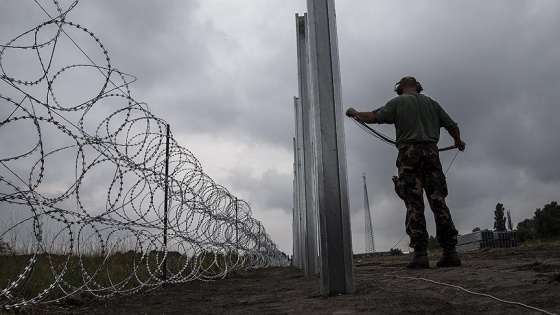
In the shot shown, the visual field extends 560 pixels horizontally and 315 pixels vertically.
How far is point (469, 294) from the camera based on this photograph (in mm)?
3047

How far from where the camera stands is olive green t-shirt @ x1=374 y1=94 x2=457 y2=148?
526cm

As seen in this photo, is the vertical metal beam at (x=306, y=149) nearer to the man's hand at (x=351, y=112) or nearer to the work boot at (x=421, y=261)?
the work boot at (x=421, y=261)

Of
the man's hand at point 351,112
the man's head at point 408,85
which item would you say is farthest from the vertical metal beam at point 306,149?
the man's hand at point 351,112

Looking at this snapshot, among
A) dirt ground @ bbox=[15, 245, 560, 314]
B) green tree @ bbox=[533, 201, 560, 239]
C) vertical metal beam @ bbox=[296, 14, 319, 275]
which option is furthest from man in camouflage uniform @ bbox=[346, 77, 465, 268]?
green tree @ bbox=[533, 201, 560, 239]

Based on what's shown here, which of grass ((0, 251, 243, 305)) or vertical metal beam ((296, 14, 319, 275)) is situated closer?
grass ((0, 251, 243, 305))

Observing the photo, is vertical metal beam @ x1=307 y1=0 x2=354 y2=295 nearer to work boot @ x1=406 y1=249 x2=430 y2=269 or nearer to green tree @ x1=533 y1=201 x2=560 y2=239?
work boot @ x1=406 y1=249 x2=430 y2=269

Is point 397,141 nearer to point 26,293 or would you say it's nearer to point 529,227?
point 26,293

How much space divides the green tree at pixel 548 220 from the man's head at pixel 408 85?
3989cm

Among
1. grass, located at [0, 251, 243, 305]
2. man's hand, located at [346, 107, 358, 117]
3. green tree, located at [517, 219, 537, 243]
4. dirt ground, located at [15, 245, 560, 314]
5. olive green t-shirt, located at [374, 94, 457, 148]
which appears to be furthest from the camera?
green tree, located at [517, 219, 537, 243]

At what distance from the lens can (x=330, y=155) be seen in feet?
12.9

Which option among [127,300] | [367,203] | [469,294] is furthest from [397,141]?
[367,203]

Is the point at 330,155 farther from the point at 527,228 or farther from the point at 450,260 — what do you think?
the point at 527,228

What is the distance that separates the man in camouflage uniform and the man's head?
0.32m

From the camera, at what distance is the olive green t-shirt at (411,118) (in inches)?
207
